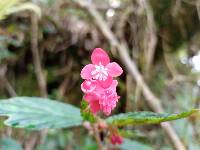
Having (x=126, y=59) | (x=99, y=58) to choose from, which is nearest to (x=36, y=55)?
(x=126, y=59)

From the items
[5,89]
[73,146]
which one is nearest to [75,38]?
[5,89]

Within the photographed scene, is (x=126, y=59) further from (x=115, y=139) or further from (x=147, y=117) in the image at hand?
(x=147, y=117)

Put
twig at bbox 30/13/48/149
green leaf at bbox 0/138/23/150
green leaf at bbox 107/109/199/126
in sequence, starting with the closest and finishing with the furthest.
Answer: green leaf at bbox 107/109/199/126, green leaf at bbox 0/138/23/150, twig at bbox 30/13/48/149

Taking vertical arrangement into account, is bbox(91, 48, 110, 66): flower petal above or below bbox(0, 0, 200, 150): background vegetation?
below

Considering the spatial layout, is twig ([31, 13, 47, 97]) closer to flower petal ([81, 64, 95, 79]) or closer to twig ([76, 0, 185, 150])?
twig ([76, 0, 185, 150])

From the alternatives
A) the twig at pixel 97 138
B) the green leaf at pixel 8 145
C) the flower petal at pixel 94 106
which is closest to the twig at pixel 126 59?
the green leaf at pixel 8 145

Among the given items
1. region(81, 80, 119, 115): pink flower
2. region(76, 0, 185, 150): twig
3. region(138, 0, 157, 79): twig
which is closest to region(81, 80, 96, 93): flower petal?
region(81, 80, 119, 115): pink flower

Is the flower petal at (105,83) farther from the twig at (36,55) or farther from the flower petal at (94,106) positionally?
the twig at (36,55)
